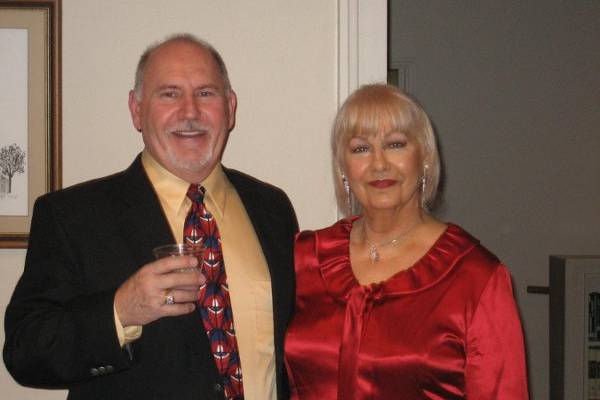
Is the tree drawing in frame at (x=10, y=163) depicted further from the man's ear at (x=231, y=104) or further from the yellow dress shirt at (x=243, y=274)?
the man's ear at (x=231, y=104)

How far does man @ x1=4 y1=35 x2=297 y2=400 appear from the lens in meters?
1.62

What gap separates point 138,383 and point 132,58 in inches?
50.1

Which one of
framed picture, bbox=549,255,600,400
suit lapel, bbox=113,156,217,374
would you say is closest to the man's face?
suit lapel, bbox=113,156,217,374

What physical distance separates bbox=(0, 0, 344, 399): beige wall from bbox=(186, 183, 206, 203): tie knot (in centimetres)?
54

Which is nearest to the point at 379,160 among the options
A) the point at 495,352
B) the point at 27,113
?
the point at 495,352

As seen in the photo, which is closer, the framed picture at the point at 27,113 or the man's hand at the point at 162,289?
the man's hand at the point at 162,289

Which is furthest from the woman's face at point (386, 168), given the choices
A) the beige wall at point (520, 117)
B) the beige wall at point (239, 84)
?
the beige wall at point (520, 117)

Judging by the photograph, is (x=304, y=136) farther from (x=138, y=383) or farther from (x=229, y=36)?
(x=138, y=383)

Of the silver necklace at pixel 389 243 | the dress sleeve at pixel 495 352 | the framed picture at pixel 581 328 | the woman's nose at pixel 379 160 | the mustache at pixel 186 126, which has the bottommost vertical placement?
the framed picture at pixel 581 328

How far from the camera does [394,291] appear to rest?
1813 millimetres

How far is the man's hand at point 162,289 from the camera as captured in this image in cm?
150

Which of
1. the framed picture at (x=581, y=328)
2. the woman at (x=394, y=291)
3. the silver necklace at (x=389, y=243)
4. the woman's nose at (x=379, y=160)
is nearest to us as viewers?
the woman at (x=394, y=291)

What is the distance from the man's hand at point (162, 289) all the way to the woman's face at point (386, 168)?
2.03ft

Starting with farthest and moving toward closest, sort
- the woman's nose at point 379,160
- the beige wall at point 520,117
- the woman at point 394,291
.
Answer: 1. the beige wall at point 520,117
2. the woman's nose at point 379,160
3. the woman at point 394,291
